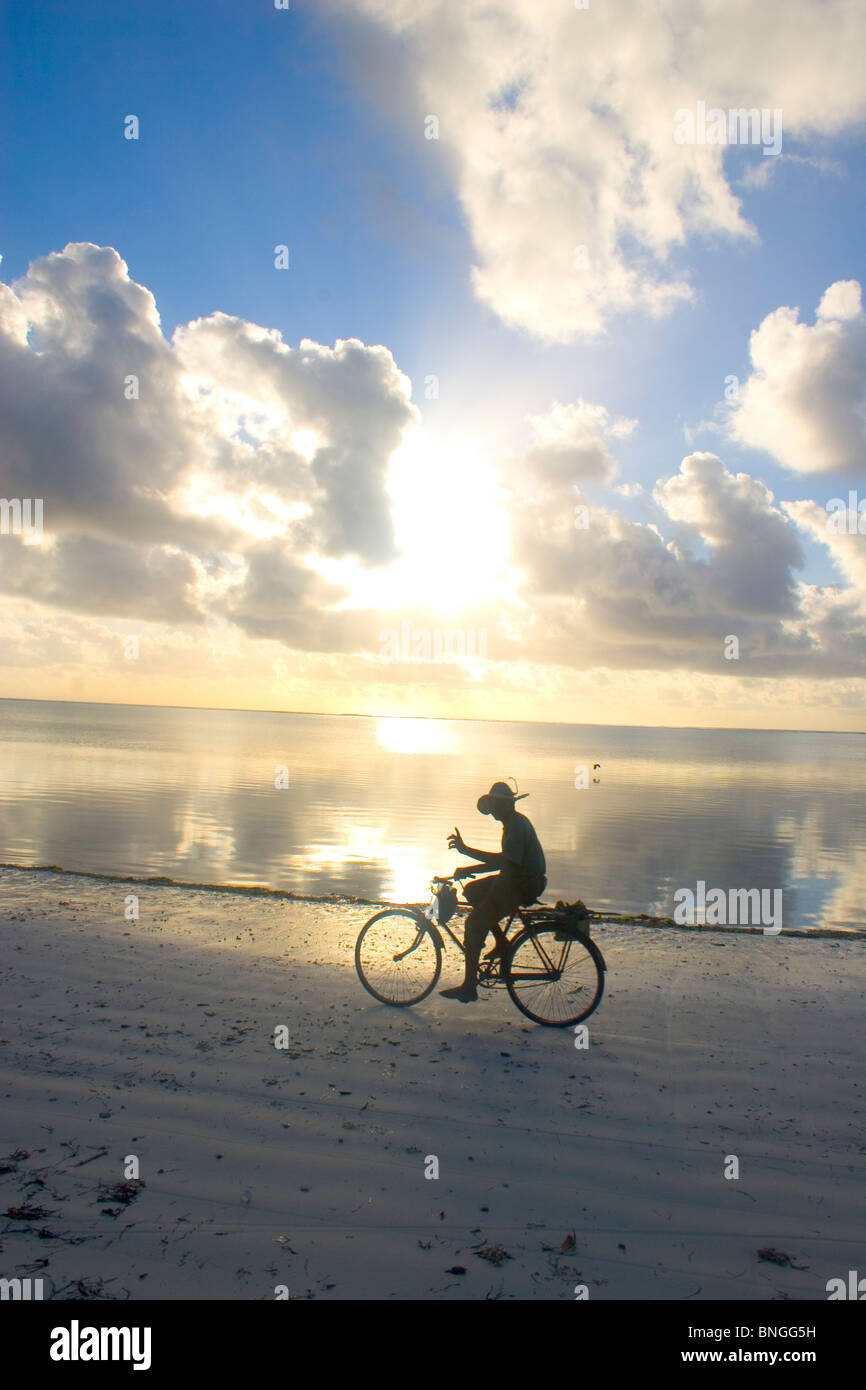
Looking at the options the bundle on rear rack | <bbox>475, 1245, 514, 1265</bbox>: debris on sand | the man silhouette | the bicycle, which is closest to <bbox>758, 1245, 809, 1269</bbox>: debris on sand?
<bbox>475, 1245, 514, 1265</bbox>: debris on sand

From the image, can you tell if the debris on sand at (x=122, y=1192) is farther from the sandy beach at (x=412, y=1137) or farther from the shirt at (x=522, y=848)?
the shirt at (x=522, y=848)

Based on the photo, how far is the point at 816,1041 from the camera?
7535mm

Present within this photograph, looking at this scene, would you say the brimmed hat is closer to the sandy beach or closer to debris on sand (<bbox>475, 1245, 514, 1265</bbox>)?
the sandy beach

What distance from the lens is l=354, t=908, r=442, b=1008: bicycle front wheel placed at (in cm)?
825

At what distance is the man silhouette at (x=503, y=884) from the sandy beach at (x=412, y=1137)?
2.46 ft

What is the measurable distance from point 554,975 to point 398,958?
5.53 feet

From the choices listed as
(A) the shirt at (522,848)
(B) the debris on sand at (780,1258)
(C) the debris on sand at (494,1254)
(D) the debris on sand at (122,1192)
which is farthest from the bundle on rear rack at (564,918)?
(D) the debris on sand at (122,1192)

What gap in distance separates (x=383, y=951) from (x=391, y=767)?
5624 centimetres

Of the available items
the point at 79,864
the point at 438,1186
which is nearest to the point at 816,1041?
the point at 438,1186

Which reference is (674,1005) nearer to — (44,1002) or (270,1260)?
(270,1260)

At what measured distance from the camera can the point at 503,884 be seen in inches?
303

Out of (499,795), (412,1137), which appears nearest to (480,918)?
(499,795)

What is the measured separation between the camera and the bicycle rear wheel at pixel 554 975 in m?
7.70
